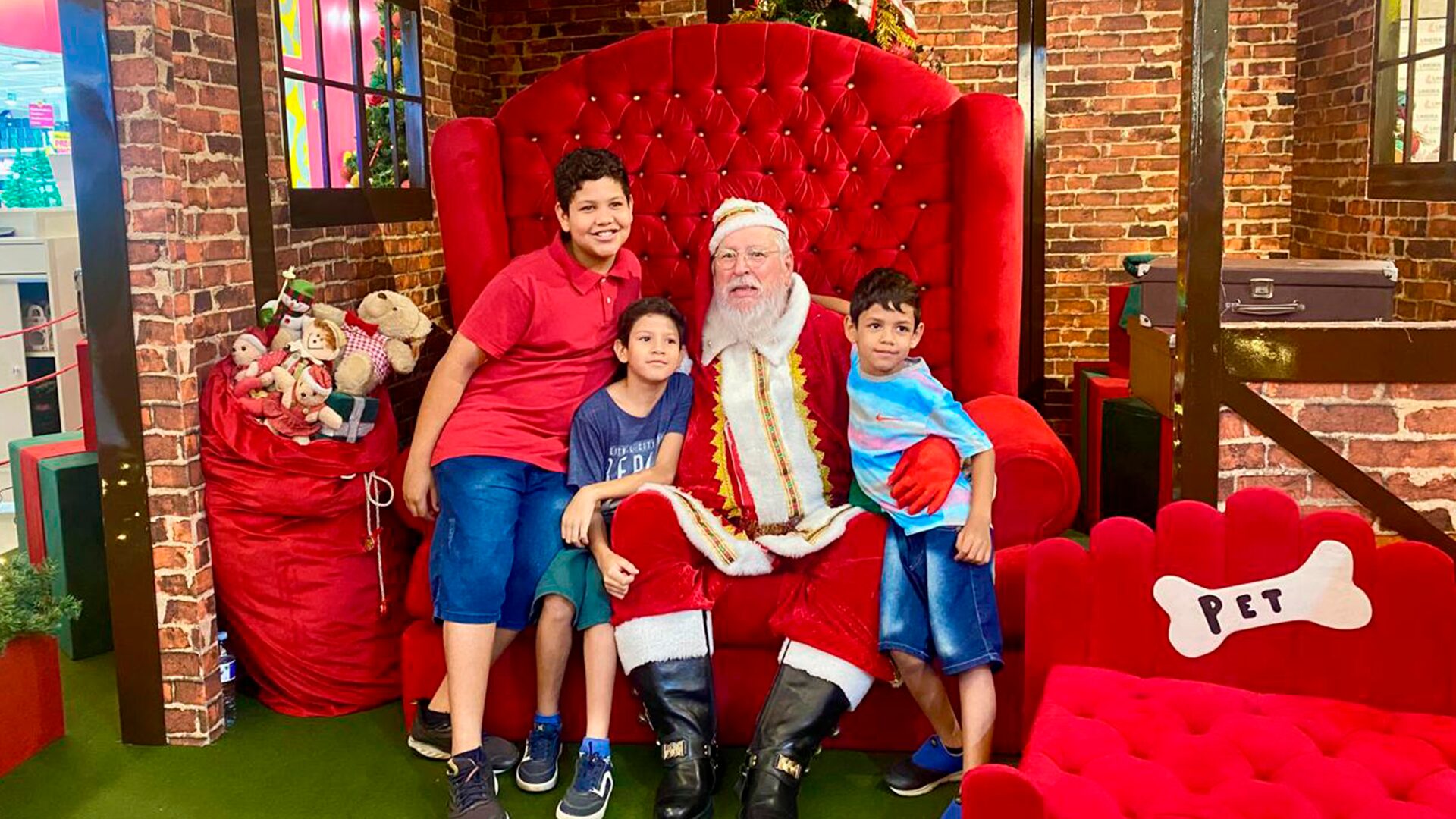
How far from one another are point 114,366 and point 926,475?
6.47 feet

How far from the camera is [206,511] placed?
334 centimetres

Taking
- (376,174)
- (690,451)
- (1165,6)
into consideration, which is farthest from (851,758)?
(1165,6)

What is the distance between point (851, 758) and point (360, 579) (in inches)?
54.5

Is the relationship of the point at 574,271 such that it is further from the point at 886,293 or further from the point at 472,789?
the point at 472,789

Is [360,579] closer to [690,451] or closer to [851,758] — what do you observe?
[690,451]

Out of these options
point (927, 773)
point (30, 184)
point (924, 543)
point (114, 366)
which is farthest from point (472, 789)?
point (30, 184)

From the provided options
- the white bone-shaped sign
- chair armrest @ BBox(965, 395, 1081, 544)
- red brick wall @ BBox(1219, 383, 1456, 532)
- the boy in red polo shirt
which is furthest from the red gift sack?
red brick wall @ BBox(1219, 383, 1456, 532)

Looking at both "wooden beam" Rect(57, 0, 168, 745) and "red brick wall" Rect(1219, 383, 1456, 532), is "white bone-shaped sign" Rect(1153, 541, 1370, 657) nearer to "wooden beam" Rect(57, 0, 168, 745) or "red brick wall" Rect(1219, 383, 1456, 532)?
"red brick wall" Rect(1219, 383, 1456, 532)

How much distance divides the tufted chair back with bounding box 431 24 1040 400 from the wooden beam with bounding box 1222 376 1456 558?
86cm

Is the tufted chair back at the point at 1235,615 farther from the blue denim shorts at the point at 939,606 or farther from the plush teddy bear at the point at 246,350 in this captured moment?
the plush teddy bear at the point at 246,350

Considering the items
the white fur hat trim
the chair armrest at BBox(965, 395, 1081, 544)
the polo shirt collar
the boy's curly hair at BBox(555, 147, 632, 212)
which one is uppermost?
the boy's curly hair at BBox(555, 147, 632, 212)

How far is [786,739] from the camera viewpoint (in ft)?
9.13

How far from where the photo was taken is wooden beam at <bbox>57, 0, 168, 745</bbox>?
3082 millimetres

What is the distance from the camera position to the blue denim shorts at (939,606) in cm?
278
